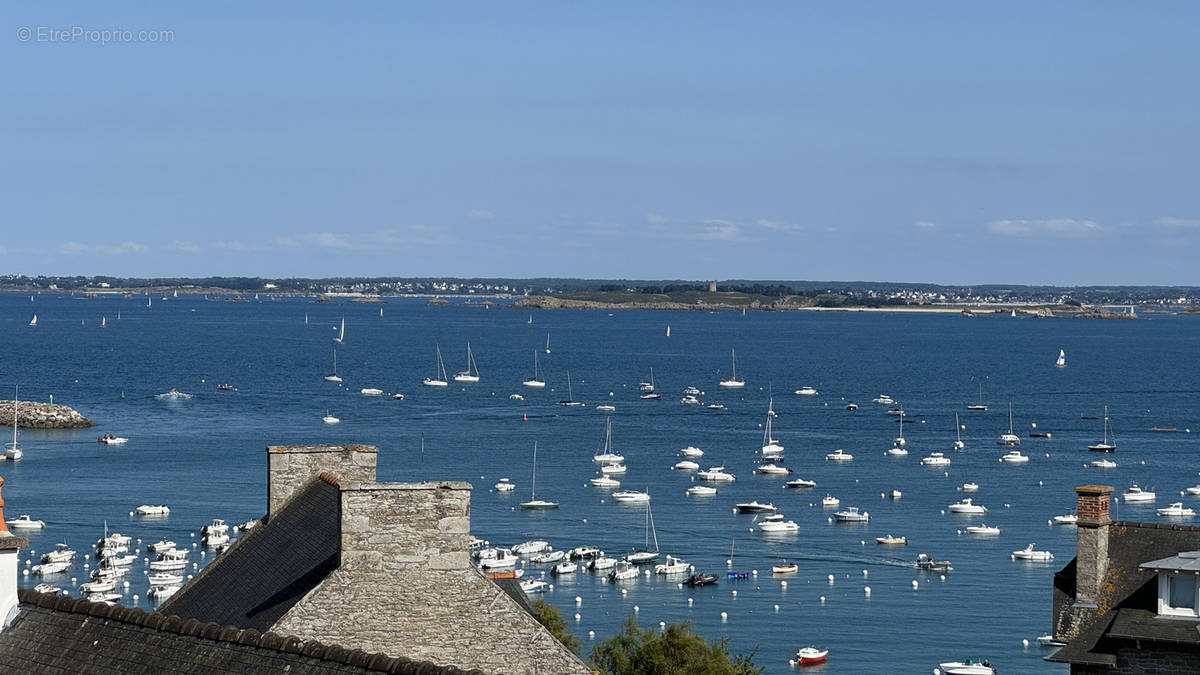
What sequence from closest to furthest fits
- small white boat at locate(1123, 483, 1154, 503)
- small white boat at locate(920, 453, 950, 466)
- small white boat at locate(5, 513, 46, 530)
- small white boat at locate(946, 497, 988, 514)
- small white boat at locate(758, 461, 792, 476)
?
small white boat at locate(5, 513, 46, 530) < small white boat at locate(946, 497, 988, 514) < small white boat at locate(1123, 483, 1154, 503) < small white boat at locate(758, 461, 792, 476) < small white boat at locate(920, 453, 950, 466)

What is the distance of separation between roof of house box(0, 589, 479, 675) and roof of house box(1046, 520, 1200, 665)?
1152cm

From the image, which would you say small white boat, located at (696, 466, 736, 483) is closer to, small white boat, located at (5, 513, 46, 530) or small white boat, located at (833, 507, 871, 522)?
small white boat, located at (833, 507, 871, 522)

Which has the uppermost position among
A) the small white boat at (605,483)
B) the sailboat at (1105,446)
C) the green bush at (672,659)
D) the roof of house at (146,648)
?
the roof of house at (146,648)

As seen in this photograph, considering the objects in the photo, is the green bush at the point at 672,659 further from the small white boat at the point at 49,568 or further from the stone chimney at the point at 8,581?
the small white boat at the point at 49,568

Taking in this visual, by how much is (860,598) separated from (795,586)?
→ 3.88 metres

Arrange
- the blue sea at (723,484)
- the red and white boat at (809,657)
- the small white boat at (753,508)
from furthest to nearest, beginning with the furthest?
1. the small white boat at (753,508)
2. the blue sea at (723,484)
3. the red and white boat at (809,657)

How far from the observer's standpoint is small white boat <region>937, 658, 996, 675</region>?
66.8 meters

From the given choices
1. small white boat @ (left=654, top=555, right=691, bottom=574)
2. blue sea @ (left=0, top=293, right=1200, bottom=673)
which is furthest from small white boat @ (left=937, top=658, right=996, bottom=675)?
small white boat @ (left=654, top=555, right=691, bottom=574)

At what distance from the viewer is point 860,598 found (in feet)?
273

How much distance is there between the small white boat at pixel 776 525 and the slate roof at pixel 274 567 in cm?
7768

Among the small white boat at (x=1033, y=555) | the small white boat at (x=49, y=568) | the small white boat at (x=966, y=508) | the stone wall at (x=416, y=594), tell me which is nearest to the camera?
the stone wall at (x=416, y=594)

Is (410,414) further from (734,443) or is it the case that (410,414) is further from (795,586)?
(795,586)

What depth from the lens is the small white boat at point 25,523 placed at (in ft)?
304

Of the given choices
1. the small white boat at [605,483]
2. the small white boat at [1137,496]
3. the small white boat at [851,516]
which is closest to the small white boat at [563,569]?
the small white boat at [851,516]
